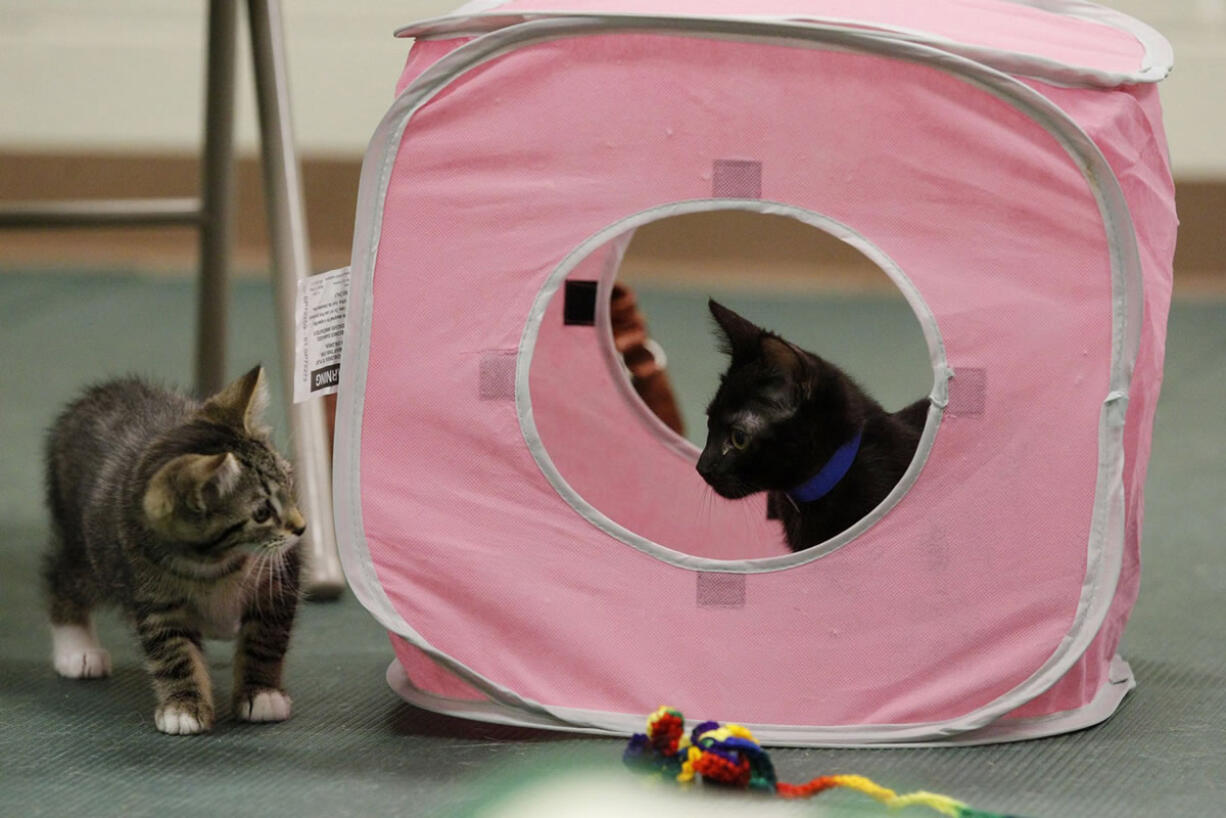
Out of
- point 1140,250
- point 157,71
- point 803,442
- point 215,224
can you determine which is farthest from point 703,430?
point 157,71

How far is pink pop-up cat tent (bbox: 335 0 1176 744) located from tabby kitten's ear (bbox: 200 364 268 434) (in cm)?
10

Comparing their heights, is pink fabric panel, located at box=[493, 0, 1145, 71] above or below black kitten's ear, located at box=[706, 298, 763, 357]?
above

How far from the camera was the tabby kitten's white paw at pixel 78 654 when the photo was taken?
1.42 m

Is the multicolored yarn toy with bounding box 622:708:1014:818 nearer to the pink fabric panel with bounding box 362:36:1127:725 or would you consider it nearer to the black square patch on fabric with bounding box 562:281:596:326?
the pink fabric panel with bounding box 362:36:1127:725

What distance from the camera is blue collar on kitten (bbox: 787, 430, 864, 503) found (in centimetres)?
138

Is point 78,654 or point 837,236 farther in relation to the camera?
point 78,654

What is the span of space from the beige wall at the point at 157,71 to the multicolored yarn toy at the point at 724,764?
8.48 ft

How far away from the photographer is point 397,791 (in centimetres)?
114

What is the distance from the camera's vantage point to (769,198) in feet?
3.92

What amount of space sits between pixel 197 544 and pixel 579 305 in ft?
1.96

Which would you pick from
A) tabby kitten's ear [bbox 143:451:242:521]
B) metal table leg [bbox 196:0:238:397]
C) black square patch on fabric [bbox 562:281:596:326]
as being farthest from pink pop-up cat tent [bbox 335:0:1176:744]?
metal table leg [bbox 196:0:238:397]

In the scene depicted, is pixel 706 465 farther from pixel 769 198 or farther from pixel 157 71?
pixel 157 71

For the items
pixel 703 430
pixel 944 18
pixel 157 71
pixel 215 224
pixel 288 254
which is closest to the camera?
pixel 944 18

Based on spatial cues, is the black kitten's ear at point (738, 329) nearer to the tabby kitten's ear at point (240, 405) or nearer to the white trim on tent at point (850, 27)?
the white trim on tent at point (850, 27)
